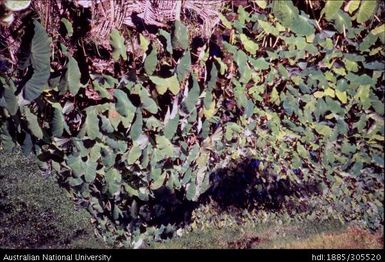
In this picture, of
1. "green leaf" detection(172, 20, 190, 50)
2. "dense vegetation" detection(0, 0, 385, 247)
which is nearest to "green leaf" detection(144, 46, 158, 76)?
"dense vegetation" detection(0, 0, 385, 247)

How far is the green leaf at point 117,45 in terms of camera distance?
1723 mm

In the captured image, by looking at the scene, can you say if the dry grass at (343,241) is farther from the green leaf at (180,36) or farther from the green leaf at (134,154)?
the green leaf at (180,36)

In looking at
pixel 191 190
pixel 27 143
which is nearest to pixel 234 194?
pixel 191 190

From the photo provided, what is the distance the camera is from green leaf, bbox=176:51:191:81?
1.76 meters

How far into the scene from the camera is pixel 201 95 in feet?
6.68

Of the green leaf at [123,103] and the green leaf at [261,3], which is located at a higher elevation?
the green leaf at [261,3]

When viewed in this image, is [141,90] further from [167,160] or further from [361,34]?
[361,34]

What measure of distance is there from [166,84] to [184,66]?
139 millimetres

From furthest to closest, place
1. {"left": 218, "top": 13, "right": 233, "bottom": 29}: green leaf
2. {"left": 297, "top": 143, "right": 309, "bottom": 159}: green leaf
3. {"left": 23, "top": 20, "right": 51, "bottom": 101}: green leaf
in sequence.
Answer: {"left": 297, "top": 143, "right": 309, "bottom": 159}: green leaf
{"left": 218, "top": 13, "right": 233, "bottom": 29}: green leaf
{"left": 23, "top": 20, "right": 51, "bottom": 101}: green leaf

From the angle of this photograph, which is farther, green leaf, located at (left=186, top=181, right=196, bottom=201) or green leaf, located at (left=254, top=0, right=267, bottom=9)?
green leaf, located at (left=186, top=181, right=196, bottom=201)

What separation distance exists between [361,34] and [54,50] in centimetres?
159

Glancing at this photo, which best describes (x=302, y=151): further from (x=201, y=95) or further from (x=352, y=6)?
(x=352, y=6)

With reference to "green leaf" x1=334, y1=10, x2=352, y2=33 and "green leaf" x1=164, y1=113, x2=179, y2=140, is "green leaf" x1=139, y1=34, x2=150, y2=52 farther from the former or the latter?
"green leaf" x1=334, y1=10, x2=352, y2=33

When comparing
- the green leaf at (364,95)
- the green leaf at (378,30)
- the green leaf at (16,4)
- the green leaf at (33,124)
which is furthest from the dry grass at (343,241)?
the green leaf at (16,4)
